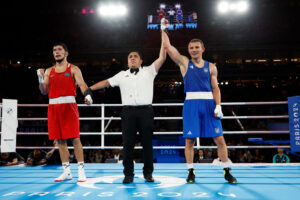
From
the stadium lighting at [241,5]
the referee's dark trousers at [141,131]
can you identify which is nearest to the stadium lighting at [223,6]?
the stadium lighting at [241,5]

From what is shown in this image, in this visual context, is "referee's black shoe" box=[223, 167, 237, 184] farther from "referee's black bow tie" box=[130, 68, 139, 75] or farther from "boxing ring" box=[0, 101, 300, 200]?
"referee's black bow tie" box=[130, 68, 139, 75]

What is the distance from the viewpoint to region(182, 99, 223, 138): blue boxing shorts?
2.32 m

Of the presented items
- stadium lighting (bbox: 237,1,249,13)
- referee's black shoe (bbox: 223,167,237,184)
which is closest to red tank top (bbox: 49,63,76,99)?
referee's black shoe (bbox: 223,167,237,184)

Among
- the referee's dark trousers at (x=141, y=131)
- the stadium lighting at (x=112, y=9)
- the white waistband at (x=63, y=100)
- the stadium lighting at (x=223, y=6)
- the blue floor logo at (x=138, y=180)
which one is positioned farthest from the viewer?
the stadium lighting at (x=112, y=9)

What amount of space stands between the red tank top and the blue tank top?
1.15 meters

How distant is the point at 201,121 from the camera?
2375 mm

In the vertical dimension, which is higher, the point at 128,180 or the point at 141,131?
the point at 141,131

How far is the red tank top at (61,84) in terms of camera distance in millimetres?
2547

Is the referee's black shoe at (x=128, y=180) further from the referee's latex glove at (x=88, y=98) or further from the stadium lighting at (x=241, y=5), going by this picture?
the stadium lighting at (x=241, y=5)

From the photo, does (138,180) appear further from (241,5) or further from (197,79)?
(241,5)

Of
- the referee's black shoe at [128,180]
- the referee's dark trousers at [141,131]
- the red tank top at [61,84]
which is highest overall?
the red tank top at [61,84]

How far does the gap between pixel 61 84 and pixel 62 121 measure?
1.20ft

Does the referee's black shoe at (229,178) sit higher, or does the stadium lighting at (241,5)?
the stadium lighting at (241,5)

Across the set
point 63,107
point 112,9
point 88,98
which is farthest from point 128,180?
point 112,9
